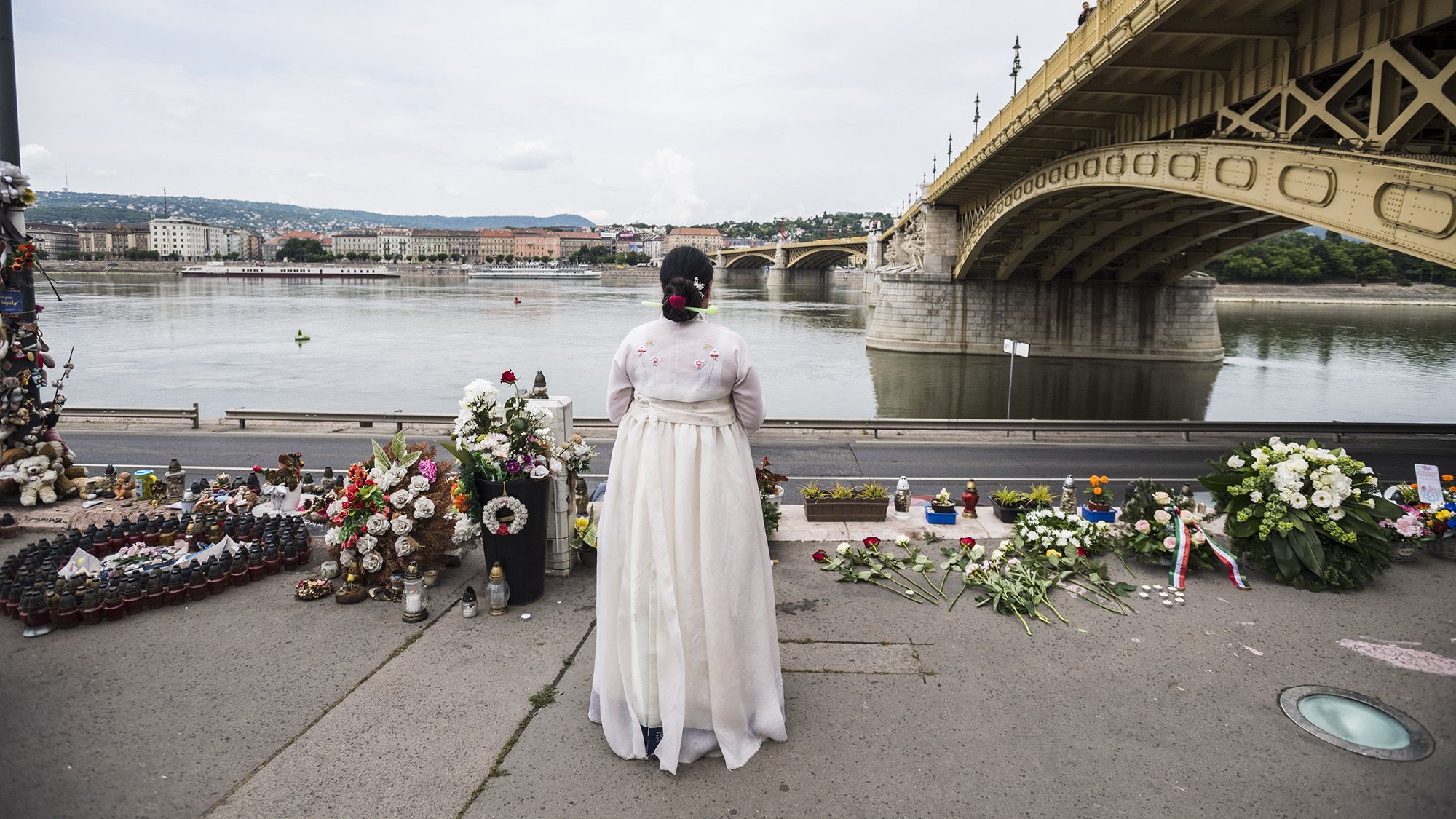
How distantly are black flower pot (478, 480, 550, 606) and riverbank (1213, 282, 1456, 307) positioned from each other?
91452 mm

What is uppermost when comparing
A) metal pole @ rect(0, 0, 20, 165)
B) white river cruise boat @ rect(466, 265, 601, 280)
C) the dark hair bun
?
white river cruise boat @ rect(466, 265, 601, 280)

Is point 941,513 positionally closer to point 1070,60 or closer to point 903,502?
point 903,502

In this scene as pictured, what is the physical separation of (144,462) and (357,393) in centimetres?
1566

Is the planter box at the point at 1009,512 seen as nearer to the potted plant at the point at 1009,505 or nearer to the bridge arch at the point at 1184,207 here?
the potted plant at the point at 1009,505

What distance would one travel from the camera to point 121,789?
12.6 ft

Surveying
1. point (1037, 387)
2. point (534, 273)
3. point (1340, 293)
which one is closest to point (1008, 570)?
point (1037, 387)

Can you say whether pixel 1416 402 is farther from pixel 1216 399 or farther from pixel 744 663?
pixel 744 663

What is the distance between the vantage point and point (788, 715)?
4543 millimetres

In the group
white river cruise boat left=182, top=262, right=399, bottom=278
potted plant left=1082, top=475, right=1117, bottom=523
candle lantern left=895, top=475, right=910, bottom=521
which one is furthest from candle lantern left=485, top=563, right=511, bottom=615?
white river cruise boat left=182, top=262, right=399, bottom=278

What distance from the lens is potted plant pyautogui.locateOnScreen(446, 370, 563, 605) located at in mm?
5941

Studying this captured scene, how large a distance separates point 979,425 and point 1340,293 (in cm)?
9152

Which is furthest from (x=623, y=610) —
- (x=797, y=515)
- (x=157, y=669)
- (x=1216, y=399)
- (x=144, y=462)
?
(x=1216, y=399)

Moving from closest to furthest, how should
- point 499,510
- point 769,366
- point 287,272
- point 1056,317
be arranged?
point 499,510 → point 769,366 → point 1056,317 → point 287,272

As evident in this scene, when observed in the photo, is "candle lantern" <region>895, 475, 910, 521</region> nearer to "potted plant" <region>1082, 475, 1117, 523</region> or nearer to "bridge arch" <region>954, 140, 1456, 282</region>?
"potted plant" <region>1082, 475, 1117, 523</region>
